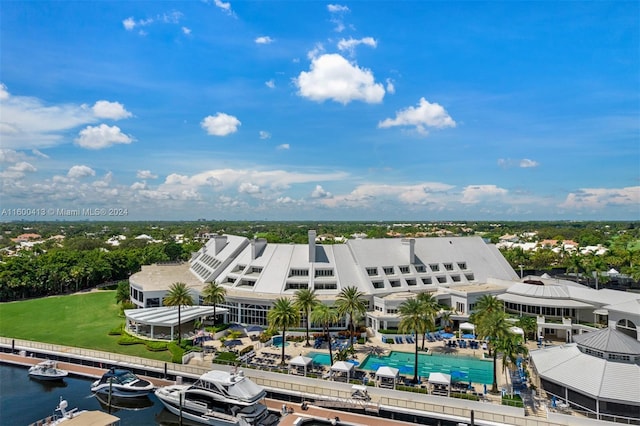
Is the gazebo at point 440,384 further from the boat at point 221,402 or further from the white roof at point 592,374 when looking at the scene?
the boat at point 221,402

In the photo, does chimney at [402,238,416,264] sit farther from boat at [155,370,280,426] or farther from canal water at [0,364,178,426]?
canal water at [0,364,178,426]

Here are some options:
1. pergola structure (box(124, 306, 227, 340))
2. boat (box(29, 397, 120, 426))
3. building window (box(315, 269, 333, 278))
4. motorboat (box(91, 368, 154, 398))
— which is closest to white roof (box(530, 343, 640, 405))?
building window (box(315, 269, 333, 278))

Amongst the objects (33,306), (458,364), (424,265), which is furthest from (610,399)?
(33,306)

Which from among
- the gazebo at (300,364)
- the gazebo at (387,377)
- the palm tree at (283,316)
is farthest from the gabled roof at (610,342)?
the palm tree at (283,316)

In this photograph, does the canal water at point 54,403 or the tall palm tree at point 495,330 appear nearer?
the canal water at point 54,403

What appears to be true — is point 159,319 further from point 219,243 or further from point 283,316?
point 219,243

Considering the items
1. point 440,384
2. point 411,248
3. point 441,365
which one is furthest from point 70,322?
point 411,248

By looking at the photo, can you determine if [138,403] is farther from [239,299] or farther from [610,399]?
[610,399]
